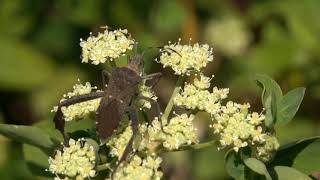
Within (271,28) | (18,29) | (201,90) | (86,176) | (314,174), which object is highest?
(18,29)

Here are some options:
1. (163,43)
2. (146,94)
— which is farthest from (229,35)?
(146,94)

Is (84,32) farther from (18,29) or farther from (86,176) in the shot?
(86,176)

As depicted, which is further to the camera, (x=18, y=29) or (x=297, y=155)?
(x=18, y=29)

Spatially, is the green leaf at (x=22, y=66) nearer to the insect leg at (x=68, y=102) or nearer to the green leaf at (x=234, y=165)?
the insect leg at (x=68, y=102)

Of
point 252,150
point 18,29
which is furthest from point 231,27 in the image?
point 252,150

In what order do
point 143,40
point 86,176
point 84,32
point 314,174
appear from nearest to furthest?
1. point 86,176
2. point 314,174
3. point 143,40
4. point 84,32

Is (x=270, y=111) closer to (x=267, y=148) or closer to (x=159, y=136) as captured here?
(x=267, y=148)

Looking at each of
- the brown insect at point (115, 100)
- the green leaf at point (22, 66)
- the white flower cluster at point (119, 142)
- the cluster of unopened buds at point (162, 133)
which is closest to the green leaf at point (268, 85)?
the cluster of unopened buds at point (162, 133)
